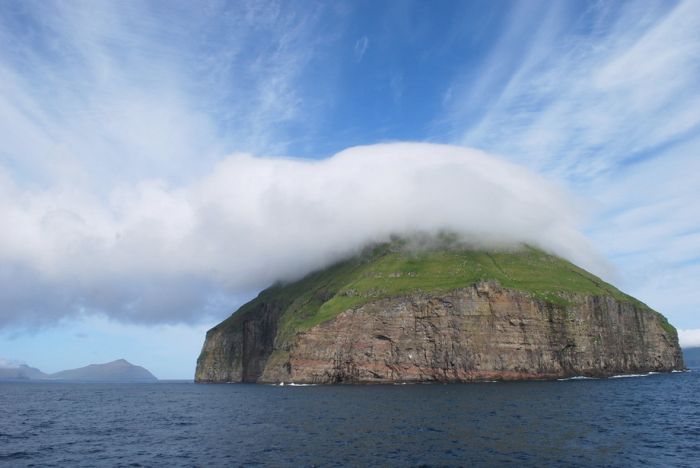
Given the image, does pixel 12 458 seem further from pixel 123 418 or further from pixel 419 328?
pixel 419 328

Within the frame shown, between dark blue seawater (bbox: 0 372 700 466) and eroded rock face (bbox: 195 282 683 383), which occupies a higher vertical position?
eroded rock face (bbox: 195 282 683 383)

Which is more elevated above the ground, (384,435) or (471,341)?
(471,341)

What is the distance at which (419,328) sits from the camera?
632 feet

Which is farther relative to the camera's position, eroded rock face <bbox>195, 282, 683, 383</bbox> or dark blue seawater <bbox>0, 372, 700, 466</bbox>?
eroded rock face <bbox>195, 282, 683, 383</bbox>

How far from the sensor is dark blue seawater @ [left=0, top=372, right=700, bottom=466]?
163 feet

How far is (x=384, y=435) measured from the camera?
6281 centimetres

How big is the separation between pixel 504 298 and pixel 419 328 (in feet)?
110

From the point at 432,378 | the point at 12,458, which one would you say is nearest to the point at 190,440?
the point at 12,458

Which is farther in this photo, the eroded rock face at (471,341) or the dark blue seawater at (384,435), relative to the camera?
the eroded rock face at (471,341)

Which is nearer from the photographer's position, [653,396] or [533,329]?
[653,396]

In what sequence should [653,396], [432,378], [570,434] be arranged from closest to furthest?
[570,434] → [653,396] → [432,378]

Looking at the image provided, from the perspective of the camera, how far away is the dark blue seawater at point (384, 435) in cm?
4969

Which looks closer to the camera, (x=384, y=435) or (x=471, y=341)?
(x=384, y=435)

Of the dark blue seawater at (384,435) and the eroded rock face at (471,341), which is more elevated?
the eroded rock face at (471,341)
